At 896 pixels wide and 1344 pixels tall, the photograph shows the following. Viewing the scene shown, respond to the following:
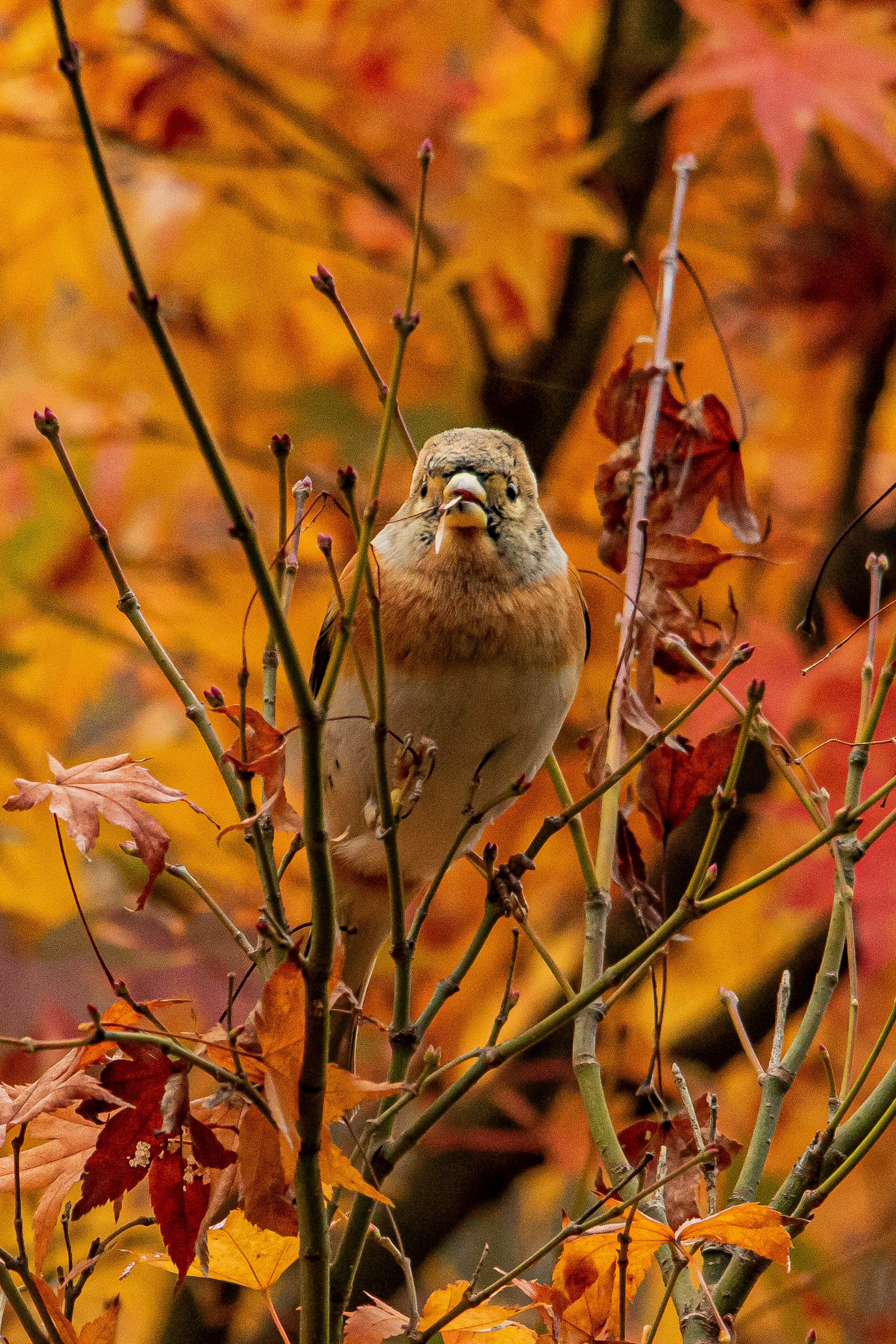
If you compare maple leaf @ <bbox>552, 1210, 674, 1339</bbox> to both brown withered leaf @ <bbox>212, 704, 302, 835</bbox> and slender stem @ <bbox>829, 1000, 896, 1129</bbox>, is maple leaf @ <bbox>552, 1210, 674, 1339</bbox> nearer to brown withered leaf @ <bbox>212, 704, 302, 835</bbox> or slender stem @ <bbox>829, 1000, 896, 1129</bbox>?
slender stem @ <bbox>829, 1000, 896, 1129</bbox>

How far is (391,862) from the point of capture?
92 cm

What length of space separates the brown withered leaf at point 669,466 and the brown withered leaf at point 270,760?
0.52 m

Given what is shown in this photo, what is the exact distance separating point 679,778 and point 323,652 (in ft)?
2.74

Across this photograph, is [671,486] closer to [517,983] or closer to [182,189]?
[517,983]

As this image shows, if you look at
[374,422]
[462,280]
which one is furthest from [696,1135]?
[462,280]

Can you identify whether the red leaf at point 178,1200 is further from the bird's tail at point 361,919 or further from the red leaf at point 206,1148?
the bird's tail at point 361,919

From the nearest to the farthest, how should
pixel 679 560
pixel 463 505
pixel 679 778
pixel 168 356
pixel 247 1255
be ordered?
pixel 168 356
pixel 247 1255
pixel 679 778
pixel 679 560
pixel 463 505

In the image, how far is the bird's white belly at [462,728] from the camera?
4.90 ft

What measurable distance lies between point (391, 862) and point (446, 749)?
61 centimetres

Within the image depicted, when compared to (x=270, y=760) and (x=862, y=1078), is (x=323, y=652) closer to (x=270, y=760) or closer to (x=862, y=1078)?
(x=270, y=760)

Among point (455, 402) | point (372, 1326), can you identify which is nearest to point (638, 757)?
point (372, 1326)

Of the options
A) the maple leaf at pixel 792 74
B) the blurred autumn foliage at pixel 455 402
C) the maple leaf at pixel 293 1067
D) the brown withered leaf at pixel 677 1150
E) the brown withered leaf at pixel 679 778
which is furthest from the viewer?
the blurred autumn foliage at pixel 455 402

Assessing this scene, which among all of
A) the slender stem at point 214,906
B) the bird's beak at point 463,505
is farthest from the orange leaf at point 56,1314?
the bird's beak at point 463,505

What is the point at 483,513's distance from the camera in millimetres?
1478
